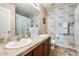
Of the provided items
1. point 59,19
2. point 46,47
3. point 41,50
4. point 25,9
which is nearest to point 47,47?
point 46,47

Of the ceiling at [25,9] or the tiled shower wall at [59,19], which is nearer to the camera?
the ceiling at [25,9]

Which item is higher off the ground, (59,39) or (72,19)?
(72,19)

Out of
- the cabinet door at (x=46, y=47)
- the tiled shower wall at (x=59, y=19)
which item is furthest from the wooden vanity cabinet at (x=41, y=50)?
the tiled shower wall at (x=59, y=19)

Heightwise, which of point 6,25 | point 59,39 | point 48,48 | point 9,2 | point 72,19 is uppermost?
point 9,2

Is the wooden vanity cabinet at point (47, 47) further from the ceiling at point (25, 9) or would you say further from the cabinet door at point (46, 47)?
the ceiling at point (25, 9)

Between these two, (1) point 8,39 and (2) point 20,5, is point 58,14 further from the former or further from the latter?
(1) point 8,39

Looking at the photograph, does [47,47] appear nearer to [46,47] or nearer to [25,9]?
[46,47]

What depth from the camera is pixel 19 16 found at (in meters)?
1.52

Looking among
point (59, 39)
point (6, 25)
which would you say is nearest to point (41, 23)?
point (59, 39)

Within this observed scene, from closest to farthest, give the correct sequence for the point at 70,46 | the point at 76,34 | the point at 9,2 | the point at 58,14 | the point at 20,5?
the point at 9,2, the point at 20,5, the point at 58,14, the point at 70,46, the point at 76,34

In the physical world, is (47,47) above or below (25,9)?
below

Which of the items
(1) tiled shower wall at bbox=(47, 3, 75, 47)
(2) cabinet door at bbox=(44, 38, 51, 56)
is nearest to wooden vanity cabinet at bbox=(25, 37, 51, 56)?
(2) cabinet door at bbox=(44, 38, 51, 56)

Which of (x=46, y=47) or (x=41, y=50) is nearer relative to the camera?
(x=41, y=50)

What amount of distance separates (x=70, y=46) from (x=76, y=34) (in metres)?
0.44
